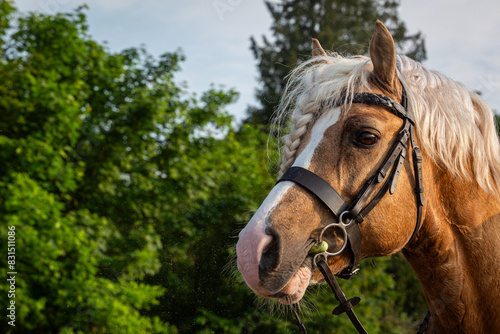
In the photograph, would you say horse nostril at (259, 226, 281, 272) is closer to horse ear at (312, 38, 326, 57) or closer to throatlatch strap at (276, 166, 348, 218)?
throatlatch strap at (276, 166, 348, 218)

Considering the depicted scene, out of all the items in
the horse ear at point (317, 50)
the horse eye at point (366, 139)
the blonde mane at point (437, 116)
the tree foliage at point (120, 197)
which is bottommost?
the tree foliage at point (120, 197)

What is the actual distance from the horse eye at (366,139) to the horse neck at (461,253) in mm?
356

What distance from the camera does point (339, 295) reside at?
5.86ft

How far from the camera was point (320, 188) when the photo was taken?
1.73m

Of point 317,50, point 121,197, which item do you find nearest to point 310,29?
point 121,197

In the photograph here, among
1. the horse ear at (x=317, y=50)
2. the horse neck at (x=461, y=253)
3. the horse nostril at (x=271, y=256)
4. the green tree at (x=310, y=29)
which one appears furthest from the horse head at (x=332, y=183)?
the green tree at (x=310, y=29)

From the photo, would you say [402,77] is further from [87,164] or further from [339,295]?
[87,164]

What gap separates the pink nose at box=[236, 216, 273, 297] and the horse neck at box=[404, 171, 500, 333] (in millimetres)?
818

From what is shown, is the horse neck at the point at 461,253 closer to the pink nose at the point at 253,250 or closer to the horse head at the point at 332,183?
the horse head at the point at 332,183

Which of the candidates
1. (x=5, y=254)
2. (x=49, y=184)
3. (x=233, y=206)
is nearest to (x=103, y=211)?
(x=49, y=184)

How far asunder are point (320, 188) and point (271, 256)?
13.7 inches

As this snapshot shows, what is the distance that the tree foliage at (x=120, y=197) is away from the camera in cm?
548

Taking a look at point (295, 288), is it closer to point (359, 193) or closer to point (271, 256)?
point (271, 256)

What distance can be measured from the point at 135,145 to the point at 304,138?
17.5 feet
